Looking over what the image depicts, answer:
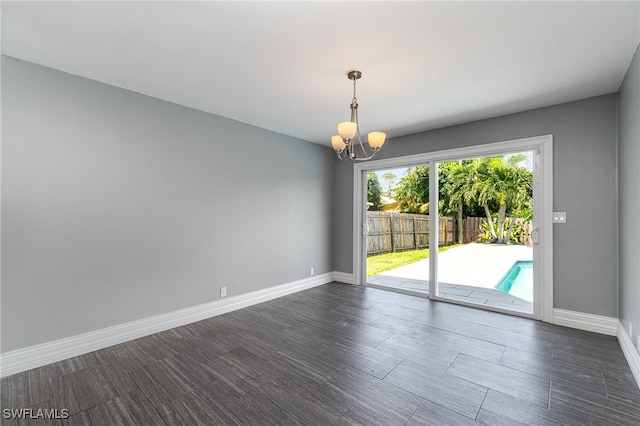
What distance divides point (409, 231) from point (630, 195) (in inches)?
107

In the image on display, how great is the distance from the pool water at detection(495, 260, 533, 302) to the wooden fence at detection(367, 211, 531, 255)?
390 mm

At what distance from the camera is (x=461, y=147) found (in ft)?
13.1

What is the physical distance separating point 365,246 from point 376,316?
1.75 metres

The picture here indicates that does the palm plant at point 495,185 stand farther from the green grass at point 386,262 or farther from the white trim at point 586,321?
the green grass at point 386,262

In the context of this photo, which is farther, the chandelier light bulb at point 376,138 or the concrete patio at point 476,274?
the concrete patio at point 476,274

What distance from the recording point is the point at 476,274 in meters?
4.46

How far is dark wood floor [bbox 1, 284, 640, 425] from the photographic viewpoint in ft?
5.97

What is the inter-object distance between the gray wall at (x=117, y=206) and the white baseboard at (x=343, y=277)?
4.83 ft

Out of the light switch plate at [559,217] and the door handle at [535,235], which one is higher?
the light switch plate at [559,217]

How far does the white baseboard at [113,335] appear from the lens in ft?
7.59

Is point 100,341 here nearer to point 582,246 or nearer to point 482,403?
point 482,403

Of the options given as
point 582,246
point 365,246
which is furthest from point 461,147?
point 365,246

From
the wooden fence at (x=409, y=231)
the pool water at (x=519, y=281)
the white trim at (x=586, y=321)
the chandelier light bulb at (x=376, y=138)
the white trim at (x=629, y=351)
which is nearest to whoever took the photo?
the white trim at (x=629, y=351)

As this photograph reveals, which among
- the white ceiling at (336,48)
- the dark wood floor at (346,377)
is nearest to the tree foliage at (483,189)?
the white ceiling at (336,48)
